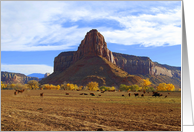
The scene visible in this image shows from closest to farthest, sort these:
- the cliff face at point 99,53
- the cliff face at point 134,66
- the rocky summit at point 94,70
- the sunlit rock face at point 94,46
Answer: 1. the rocky summit at point 94,70
2. the sunlit rock face at point 94,46
3. the cliff face at point 99,53
4. the cliff face at point 134,66

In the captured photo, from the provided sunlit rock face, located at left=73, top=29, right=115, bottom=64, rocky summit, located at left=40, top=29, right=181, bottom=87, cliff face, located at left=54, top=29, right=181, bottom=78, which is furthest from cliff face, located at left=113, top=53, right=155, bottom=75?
sunlit rock face, located at left=73, top=29, right=115, bottom=64

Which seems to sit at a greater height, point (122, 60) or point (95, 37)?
point (95, 37)

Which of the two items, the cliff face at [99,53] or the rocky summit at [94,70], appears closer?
the rocky summit at [94,70]

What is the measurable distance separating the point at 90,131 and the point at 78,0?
25.1 ft

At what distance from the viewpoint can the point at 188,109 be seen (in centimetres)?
987

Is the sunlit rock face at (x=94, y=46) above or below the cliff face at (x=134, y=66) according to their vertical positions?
above

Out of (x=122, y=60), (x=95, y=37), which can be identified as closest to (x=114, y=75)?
(x=95, y=37)

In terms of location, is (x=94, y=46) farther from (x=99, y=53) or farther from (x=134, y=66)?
(x=134, y=66)

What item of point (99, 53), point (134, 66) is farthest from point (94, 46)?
point (134, 66)

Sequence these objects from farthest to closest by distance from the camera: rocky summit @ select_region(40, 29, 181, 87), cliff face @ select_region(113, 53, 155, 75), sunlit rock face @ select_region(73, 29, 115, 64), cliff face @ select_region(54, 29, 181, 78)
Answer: cliff face @ select_region(113, 53, 155, 75), cliff face @ select_region(54, 29, 181, 78), sunlit rock face @ select_region(73, 29, 115, 64), rocky summit @ select_region(40, 29, 181, 87)

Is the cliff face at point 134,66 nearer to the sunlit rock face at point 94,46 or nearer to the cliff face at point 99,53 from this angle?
the cliff face at point 99,53

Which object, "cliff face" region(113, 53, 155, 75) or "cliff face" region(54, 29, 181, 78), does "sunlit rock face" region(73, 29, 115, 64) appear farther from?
"cliff face" region(113, 53, 155, 75)

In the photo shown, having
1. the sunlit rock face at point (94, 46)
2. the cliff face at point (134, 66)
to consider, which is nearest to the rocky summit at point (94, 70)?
the sunlit rock face at point (94, 46)

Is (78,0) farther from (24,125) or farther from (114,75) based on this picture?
(114,75)
